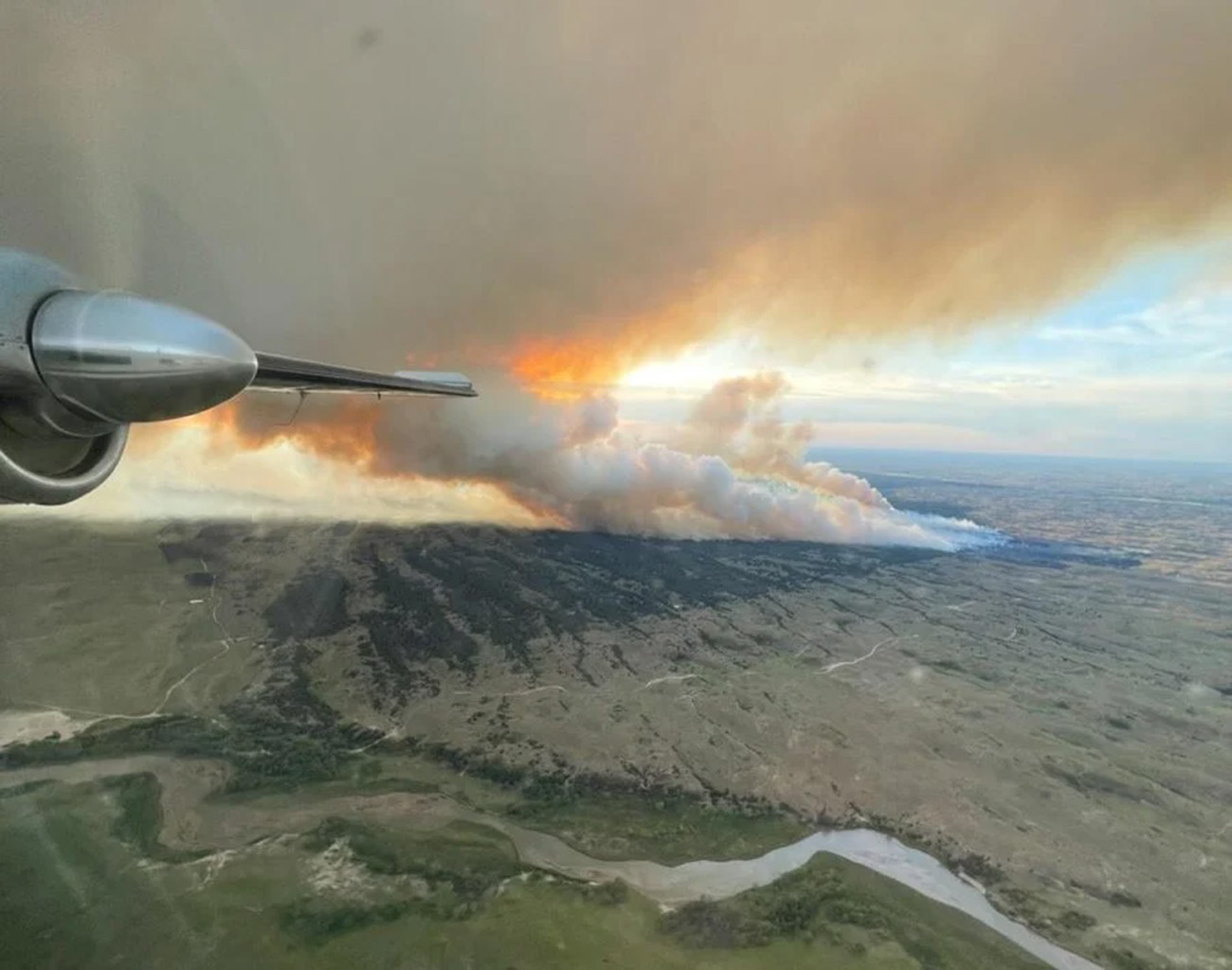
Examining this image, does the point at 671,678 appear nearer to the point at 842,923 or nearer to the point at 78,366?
the point at 842,923

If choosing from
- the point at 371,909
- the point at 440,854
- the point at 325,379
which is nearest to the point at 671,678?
the point at 440,854

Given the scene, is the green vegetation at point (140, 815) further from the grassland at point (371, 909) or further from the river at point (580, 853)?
the river at point (580, 853)

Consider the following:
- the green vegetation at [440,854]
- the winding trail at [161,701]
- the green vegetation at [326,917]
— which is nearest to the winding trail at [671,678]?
the green vegetation at [440,854]

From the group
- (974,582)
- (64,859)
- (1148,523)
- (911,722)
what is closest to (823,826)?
(911,722)

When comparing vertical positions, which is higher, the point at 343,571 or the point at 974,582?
the point at 343,571

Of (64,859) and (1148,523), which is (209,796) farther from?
→ (1148,523)

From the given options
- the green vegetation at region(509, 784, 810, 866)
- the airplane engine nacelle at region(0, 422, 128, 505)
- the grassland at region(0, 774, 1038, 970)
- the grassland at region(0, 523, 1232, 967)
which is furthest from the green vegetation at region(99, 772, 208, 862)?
the airplane engine nacelle at region(0, 422, 128, 505)
